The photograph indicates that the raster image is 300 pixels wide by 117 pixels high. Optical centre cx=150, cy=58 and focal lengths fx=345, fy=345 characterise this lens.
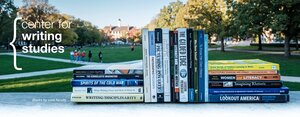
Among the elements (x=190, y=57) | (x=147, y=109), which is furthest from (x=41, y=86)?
(x=190, y=57)

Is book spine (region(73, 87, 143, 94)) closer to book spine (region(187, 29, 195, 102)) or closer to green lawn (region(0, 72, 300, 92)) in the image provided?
book spine (region(187, 29, 195, 102))

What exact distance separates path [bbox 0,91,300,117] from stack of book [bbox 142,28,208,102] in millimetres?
253

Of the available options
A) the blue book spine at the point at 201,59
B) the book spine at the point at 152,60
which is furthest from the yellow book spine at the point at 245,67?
the book spine at the point at 152,60

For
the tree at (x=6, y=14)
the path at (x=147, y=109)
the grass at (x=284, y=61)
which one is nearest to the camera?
the path at (x=147, y=109)

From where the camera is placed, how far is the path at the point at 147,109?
11.2ft

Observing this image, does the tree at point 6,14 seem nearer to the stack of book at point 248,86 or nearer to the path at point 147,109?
the path at point 147,109

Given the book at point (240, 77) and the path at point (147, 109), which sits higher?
the book at point (240, 77)

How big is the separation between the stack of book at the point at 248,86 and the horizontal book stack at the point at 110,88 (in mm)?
836

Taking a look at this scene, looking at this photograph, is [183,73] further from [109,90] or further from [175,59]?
[109,90]

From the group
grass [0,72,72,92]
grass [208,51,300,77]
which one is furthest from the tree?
grass [0,72,72,92]

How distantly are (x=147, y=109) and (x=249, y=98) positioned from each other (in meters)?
1.16

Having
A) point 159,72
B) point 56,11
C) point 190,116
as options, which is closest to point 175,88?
point 159,72

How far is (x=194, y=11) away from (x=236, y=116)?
1797 inches

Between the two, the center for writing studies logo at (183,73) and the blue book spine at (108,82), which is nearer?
the center for writing studies logo at (183,73)
